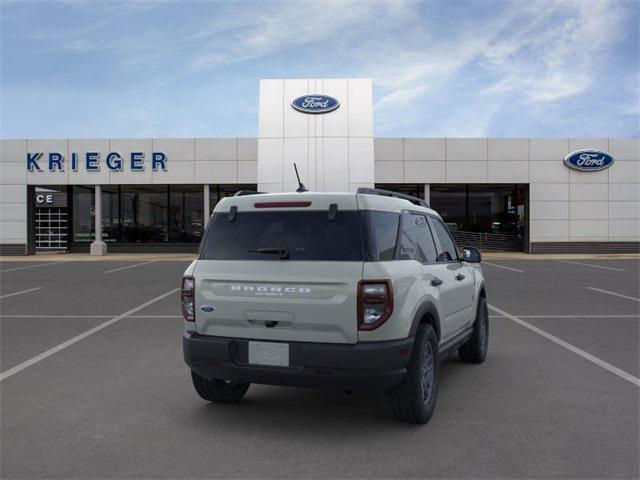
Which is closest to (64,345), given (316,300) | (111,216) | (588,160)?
(316,300)

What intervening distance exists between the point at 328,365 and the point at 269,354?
44cm

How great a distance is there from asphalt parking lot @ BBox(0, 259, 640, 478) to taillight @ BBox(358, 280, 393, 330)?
0.84 meters

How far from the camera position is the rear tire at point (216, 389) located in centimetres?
461

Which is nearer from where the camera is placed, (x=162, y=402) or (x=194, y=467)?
(x=194, y=467)

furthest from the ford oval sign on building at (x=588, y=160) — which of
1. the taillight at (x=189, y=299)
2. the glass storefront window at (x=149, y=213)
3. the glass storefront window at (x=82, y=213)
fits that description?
the taillight at (x=189, y=299)

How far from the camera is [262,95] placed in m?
27.4

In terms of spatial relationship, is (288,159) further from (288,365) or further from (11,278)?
(288,365)

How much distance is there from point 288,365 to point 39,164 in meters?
29.1

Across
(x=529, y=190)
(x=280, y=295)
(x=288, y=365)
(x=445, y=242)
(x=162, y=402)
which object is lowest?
(x=162, y=402)

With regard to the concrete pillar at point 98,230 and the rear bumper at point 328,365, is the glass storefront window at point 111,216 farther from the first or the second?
the rear bumper at point 328,365

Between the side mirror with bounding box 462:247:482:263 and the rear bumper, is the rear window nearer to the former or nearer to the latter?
the rear bumper

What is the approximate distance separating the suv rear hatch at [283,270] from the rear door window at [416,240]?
576 mm

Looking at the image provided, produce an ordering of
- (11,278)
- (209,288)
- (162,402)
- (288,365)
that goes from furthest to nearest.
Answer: (11,278) < (162,402) < (209,288) < (288,365)

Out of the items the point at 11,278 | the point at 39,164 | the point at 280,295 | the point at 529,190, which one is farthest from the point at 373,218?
the point at 39,164
